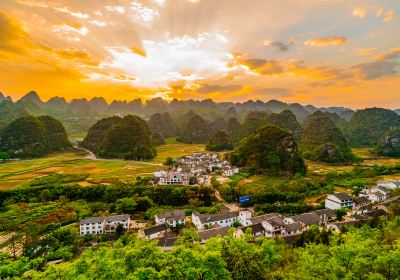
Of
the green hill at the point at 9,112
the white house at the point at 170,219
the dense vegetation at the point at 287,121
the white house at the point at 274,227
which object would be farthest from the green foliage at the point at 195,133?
the white house at the point at 274,227

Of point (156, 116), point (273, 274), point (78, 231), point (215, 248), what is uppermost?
point (156, 116)

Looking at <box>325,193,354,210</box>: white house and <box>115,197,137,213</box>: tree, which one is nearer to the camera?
<box>325,193,354,210</box>: white house

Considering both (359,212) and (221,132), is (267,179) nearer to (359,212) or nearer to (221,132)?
(359,212)

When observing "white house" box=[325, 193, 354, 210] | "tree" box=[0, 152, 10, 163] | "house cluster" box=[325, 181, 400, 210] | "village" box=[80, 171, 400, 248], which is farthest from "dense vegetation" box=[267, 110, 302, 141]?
"tree" box=[0, 152, 10, 163]

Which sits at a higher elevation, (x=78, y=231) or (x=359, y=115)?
(x=359, y=115)

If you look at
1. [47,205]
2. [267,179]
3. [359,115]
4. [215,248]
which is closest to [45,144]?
[47,205]

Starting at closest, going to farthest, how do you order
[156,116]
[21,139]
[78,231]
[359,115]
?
1. [78,231]
2. [21,139]
3. [359,115]
4. [156,116]

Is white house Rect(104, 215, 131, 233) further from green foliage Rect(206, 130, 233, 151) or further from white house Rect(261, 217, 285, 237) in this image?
green foliage Rect(206, 130, 233, 151)
